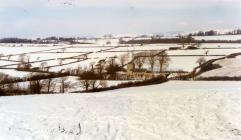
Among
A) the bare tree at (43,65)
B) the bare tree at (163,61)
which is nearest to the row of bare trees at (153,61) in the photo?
the bare tree at (163,61)

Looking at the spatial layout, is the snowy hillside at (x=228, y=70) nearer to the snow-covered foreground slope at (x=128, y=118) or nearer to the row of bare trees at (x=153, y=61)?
the row of bare trees at (x=153, y=61)

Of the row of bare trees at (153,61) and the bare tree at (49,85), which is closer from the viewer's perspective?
the bare tree at (49,85)

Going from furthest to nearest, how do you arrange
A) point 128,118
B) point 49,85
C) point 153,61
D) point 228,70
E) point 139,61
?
point 139,61
point 153,61
point 228,70
point 49,85
point 128,118

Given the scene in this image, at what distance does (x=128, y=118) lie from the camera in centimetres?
1739

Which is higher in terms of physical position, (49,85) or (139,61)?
(139,61)

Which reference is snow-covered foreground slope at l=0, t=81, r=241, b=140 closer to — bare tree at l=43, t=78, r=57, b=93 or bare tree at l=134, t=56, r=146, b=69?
bare tree at l=43, t=78, r=57, b=93

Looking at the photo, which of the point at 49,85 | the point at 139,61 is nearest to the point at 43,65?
the point at 139,61

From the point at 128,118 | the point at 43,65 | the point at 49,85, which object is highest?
the point at 128,118

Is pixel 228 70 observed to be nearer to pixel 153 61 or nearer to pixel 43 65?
pixel 153 61

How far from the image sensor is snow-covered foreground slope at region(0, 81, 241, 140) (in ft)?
49.9

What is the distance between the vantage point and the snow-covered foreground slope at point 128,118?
15.2 metres

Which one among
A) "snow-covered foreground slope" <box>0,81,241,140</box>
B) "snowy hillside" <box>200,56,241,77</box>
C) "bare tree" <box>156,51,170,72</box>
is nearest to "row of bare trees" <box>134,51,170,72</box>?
"bare tree" <box>156,51,170,72</box>

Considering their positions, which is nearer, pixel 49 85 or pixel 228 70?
pixel 49 85

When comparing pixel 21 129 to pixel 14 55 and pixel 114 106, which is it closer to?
pixel 114 106
